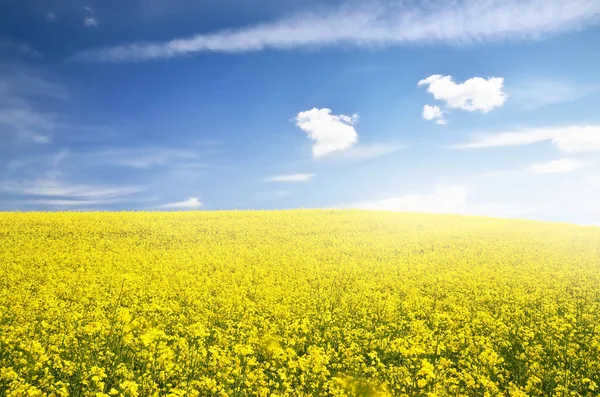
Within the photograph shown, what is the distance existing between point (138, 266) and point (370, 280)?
13.5m

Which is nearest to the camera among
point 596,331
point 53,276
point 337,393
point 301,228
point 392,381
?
point 337,393

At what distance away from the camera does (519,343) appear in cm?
1311

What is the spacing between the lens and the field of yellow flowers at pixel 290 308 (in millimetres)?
8773

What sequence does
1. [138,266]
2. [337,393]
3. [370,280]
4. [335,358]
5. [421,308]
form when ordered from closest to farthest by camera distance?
[337,393] → [335,358] → [421,308] → [370,280] → [138,266]

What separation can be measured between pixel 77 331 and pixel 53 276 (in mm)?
10860

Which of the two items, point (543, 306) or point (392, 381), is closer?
point (392, 381)

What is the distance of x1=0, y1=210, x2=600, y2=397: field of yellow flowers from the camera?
345 inches

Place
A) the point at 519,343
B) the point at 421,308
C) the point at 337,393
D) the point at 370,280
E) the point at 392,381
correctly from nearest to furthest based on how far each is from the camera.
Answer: the point at 337,393 < the point at 392,381 < the point at 519,343 < the point at 421,308 < the point at 370,280

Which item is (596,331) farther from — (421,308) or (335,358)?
(335,358)

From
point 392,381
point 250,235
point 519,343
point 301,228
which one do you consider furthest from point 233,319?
point 301,228

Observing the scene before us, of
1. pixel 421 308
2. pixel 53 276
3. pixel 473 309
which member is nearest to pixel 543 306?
pixel 473 309

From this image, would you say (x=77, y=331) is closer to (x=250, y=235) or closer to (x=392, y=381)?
(x=392, y=381)

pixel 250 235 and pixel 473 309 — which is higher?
pixel 250 235

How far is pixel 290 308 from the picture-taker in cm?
1662
